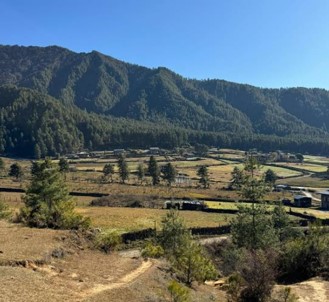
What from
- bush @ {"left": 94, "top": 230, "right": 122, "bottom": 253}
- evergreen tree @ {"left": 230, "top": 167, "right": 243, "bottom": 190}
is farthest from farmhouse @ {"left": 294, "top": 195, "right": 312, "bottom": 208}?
bush @ {"left": 94, "top": 230, "right": 122, "bottom": 253}

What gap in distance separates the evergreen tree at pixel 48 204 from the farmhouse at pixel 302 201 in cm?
6968

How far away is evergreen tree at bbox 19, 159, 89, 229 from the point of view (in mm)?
47719

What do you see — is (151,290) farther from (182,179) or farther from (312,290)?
(182,179)

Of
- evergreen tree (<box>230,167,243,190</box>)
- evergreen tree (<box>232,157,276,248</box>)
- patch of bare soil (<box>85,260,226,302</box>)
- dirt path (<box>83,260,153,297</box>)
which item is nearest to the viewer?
patch of bare soil (<box>85,260,226,302</box>)

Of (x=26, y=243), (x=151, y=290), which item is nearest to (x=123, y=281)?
(x=151, y=290)

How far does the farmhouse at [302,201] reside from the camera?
113 metres

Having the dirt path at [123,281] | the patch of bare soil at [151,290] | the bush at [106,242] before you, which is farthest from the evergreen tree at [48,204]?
the patch of bare soil at [151,290]

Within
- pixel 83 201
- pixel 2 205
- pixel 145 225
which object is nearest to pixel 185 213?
pixel 145 225

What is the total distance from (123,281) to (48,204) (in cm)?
2906

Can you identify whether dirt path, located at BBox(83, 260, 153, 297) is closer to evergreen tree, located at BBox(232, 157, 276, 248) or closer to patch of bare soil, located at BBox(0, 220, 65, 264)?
patch of bare soil, located at BBox(0, 220, 65, 264)

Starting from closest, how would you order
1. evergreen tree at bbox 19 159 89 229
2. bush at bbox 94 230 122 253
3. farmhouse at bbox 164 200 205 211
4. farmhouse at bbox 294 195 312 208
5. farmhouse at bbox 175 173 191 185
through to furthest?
bush at bbox 94 230 122 253 → evergreen tree at bbox 19 159 89 229 → farmhouse at bbox 164 200 205 211 → farmhouse at bbox 294 195 312 208 → farmhouse at bbox 175 173 191 185

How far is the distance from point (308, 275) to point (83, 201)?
69758mm

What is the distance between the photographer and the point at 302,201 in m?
114

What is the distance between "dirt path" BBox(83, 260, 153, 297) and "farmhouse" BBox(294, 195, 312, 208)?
270ft
